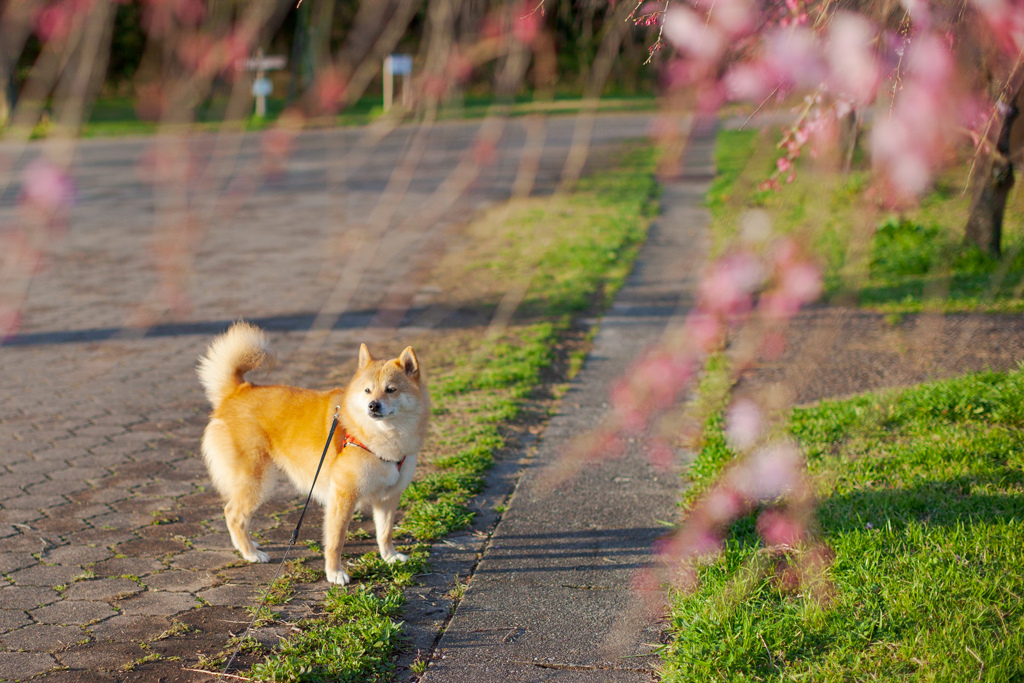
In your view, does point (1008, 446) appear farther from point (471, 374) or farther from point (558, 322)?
point (558, 322)

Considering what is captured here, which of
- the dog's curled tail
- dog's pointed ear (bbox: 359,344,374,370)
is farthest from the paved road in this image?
the dog's curled tail

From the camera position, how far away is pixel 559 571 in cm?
459

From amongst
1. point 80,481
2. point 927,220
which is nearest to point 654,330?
point 80,481

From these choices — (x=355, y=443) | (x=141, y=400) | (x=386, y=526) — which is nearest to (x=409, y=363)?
(x=355, y=443)

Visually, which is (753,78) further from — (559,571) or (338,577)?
(338,577)

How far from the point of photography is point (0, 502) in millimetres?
5281

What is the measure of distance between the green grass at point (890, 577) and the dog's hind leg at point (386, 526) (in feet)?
4.88

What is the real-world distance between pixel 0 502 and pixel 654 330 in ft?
19.5

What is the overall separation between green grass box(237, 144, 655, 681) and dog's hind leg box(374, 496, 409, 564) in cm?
6

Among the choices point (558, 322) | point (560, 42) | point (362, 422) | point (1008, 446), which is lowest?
point (558, 322)

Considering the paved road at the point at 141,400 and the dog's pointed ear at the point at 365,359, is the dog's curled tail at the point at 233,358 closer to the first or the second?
the dog's pointed ear at the point at 365,359

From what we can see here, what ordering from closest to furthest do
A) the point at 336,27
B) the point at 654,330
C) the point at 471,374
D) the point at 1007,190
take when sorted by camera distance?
1. the point at 336,27
2. the point at 471,374
3. the point at 654,330
4. the point at 1007,190

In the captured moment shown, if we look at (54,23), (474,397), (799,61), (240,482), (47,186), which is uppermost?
(54,23)

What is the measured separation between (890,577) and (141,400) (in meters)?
5.71
